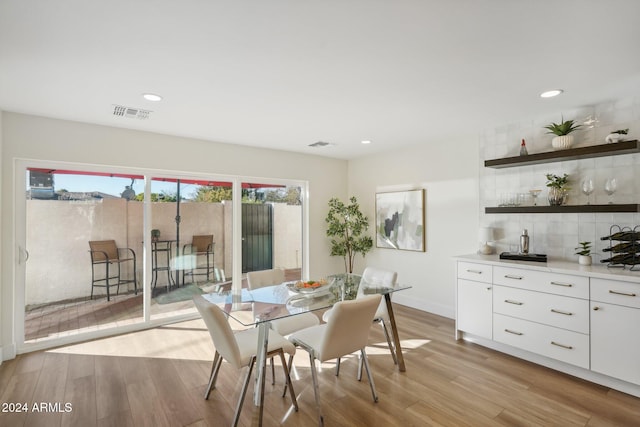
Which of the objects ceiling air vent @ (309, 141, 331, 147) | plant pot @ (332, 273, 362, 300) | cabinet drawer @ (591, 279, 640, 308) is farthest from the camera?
ceiling air vent @ (309, 141, 331, 147)

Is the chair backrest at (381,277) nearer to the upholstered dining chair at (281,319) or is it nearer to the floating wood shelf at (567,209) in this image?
the upholstered dining chair at (281,319)

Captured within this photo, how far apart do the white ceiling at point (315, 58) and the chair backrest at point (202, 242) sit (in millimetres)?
1658


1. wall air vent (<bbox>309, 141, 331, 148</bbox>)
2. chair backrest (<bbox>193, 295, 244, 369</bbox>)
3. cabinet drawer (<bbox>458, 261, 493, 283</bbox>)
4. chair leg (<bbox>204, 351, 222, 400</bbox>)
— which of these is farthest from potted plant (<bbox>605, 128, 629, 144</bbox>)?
chair leg (<bbox>204, 351, 222, 400</bbox>)

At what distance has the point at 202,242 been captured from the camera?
4.42m

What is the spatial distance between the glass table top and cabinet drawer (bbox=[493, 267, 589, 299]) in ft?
3.59

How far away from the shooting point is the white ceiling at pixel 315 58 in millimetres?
1632

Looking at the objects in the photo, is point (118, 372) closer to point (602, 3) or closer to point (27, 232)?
point (27, 232)

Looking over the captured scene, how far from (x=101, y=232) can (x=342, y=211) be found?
3.45 metres

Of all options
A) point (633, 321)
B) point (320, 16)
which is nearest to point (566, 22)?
point (320, 16)

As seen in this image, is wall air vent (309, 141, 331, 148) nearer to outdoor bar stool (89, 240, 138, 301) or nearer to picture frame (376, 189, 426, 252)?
picture frame (376, 189, 426, 252)

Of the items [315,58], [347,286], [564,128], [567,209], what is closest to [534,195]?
[567,209]

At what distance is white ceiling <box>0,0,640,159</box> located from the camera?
1.63m

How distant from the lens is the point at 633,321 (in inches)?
94.0

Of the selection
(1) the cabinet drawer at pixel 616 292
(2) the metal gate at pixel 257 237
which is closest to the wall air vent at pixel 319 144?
(2) the metal gate at pixel 257 237
